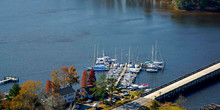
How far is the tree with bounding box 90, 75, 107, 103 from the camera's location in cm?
4549

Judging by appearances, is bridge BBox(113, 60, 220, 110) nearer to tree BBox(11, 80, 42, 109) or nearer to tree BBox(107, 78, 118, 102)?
tree BBox(107, 78, 118, 102)

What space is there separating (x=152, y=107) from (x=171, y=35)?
136ft

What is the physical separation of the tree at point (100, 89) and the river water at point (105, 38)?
750 centimetres

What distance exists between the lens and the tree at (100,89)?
4549cm

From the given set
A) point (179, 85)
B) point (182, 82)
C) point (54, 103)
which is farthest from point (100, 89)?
point (182, 82)

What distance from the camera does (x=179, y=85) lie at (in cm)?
5031

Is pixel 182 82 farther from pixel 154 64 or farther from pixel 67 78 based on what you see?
pixel 67 78

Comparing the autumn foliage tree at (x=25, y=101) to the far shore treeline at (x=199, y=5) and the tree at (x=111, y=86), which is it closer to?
the tree at (x=111, y=86)

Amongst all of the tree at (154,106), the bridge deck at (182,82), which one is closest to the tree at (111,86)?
the bridge deck at (182,82)

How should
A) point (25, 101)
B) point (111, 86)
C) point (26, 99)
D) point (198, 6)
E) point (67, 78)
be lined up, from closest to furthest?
point (25, 101) → point (26, 99) → point (111, 86) → point (67, 78) → point (198, 6)

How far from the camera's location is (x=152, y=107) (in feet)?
136

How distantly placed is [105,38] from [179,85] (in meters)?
31.0

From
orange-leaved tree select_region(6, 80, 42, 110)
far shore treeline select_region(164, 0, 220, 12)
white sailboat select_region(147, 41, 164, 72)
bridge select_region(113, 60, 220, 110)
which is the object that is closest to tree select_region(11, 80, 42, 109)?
orange-leaved tree select_region(6, 80, 42, 110)

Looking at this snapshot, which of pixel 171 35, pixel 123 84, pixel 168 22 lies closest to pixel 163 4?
pixel 168 22
